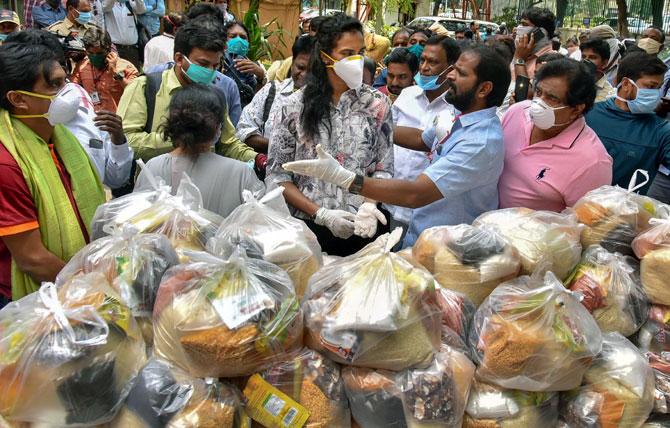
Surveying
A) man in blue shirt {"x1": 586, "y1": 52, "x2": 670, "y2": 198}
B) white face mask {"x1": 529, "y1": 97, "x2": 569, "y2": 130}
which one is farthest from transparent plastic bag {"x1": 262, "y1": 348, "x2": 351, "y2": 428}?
man in blue shirt {"x1": 586, "y1": 52, "x2": 670, "y2": 198}

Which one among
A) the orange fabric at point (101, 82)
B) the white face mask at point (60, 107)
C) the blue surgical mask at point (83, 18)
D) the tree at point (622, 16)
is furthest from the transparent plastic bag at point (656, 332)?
the tree at point (622, 16)

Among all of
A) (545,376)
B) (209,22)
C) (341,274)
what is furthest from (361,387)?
(209,22)

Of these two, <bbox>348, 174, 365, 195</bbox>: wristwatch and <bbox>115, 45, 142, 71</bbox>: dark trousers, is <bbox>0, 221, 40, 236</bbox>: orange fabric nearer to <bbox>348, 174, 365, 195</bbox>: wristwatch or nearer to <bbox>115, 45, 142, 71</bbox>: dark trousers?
<bbox>348, 174, 365, 195</bbox>: wristwatch

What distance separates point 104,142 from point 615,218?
88.8 inches

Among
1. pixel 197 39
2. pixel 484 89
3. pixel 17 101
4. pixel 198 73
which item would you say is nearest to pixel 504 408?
pixel 484 89

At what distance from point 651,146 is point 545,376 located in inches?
95.7

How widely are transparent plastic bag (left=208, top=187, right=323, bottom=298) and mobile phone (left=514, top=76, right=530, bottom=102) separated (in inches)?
145

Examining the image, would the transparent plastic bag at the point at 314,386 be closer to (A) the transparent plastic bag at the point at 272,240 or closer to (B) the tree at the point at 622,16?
(A) the transparent plastic bag at the point at 272,240

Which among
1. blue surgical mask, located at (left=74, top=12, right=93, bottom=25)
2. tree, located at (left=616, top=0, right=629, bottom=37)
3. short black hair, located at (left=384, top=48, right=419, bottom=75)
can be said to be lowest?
tree, located at (left=616, top=0, right=629, bottom=37)

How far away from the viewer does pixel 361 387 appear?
1497mm

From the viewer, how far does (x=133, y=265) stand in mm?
1609

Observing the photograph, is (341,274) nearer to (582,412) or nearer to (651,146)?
(582,412)

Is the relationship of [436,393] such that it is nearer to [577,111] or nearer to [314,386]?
[314,386]

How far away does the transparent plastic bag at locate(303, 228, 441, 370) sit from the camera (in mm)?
1465
